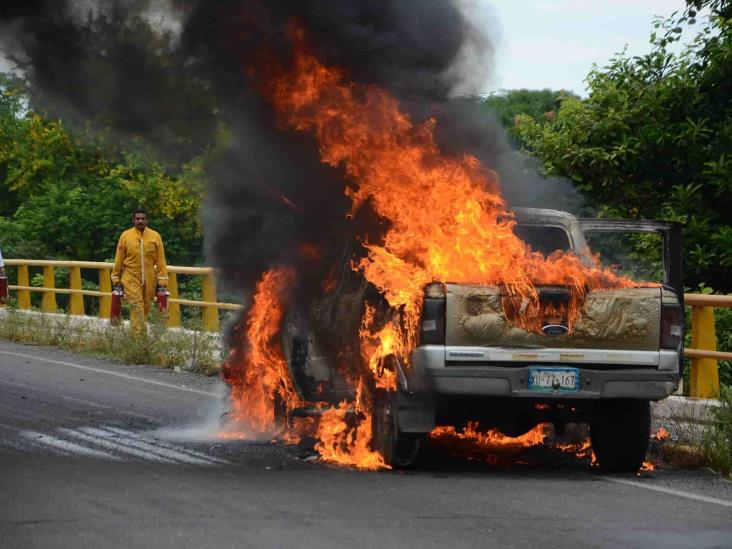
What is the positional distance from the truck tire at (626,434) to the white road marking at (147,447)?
105 inches

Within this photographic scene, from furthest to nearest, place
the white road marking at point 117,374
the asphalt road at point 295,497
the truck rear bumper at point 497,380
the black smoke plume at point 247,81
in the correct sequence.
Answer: the white road marking at point 117,374 → the black smoke plume at point 247,81 → the truck rear bumper at point 497,380 → the asphalt road at point 295,497

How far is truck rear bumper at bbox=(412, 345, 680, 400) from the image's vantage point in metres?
9.36

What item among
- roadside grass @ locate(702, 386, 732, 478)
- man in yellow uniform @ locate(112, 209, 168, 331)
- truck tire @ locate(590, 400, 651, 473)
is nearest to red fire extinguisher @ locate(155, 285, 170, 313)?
man in yellow uniform @ locate(112, 209, 168, 331)

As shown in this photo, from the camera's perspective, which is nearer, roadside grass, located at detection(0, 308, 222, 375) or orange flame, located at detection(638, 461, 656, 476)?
orange flame, located at detection(638, 461, 656, 476)

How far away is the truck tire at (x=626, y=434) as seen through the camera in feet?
32.7

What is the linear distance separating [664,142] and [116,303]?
8457 mm

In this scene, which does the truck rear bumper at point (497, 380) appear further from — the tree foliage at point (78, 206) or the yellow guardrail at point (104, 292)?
the tree foliage at point (78, 206)

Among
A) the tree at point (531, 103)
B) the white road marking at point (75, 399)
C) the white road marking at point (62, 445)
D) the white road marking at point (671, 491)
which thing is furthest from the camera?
the tree at point (531, 103)

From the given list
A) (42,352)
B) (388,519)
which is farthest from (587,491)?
(42,352)

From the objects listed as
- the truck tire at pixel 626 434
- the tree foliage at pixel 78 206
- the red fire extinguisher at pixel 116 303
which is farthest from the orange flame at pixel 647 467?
the tree foliage at pixel 78 206

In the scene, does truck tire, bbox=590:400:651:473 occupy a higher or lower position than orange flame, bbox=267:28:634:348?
lower

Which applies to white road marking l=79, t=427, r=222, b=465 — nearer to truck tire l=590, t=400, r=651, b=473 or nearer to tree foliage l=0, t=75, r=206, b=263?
truck tire l=590, t=400, r=651, b=473

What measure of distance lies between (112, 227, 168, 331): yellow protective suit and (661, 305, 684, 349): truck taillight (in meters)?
11.2

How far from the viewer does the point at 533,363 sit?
31.0 feet
